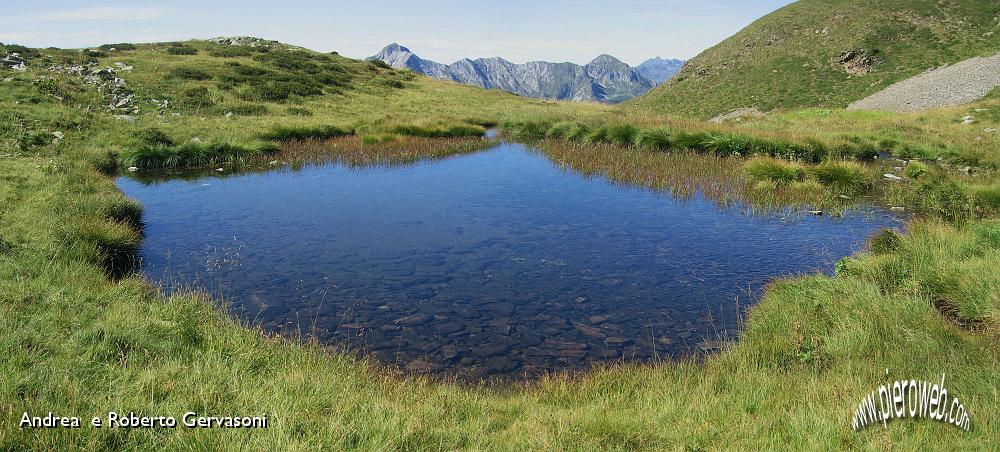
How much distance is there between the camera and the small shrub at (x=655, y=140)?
98.7ft

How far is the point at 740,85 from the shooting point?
247 ft

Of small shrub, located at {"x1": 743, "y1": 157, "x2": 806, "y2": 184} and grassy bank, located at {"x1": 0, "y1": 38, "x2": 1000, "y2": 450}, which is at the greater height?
small shrub, located at {"x1": 743, "y1": 157, "x2": 806, "y2": 184}

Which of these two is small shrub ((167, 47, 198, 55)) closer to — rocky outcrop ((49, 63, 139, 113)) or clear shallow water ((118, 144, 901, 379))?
rocky outcrop ((49, 63, 139, 113))

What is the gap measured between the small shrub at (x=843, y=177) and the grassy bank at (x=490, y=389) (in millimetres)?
8478

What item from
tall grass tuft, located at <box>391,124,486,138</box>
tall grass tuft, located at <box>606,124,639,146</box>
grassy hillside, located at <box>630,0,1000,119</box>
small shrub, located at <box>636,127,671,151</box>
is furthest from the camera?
grassy hillside, located at <box>630,0,1000,119</box>

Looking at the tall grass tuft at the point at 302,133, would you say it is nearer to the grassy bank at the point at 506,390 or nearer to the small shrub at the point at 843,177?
the grassy bank at the point at 506,390

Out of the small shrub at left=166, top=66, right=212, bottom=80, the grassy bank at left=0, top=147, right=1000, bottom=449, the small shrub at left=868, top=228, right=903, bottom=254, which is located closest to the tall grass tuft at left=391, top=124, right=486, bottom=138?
the small shrub at left=166, top=66, right=212, bottom=80

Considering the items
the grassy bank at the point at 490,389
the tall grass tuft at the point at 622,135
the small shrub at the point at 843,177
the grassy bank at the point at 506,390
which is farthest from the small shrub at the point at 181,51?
the small shrub at the point at 843,177

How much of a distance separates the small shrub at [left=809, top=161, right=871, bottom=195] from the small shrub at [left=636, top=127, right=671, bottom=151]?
31.4 ft

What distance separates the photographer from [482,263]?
12.6 metres

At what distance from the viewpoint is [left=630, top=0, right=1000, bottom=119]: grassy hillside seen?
63031 mm

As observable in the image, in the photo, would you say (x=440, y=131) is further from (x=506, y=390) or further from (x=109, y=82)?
(x=506, y=390)

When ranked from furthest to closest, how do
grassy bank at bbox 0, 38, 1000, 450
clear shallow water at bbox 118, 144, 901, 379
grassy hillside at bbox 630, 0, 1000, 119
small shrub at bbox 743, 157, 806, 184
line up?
grassy hillside at bbox 630, 0, 1000, 119 < small shrub at bbox 743, 157, 806, 184 < clear shallow water at bbox 118, 144, 901, 379 < grassy bank at bbox 0, 38, 1000, 450

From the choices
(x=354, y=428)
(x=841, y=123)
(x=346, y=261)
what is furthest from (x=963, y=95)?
(x=354, y=428)
